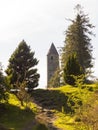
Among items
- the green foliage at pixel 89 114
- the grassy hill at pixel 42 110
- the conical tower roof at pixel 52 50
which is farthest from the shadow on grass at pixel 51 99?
the conical tower roof at pixel 52 50

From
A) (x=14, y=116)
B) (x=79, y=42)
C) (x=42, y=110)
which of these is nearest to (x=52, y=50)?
(x=79, y=42)

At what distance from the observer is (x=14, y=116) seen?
53.8 m

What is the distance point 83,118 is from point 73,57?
4031 cm

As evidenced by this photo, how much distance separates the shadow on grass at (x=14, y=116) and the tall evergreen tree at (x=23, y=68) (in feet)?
24.3

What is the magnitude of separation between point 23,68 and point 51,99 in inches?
307

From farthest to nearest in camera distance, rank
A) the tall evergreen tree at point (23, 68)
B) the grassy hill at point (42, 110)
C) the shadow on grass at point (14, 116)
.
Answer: the tall evergreen tree at point (23, 68), the shadow on grass at point (14, 116), the grassy hill at point (42, 110)

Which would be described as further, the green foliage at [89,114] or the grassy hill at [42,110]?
the grassy hill at [42,110]

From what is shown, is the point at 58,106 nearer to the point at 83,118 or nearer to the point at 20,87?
the point at 20,87

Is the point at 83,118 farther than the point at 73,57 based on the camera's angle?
No

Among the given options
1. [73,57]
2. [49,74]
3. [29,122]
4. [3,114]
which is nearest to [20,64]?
[73,57]

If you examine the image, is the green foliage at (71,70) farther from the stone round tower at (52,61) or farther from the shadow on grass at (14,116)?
the stone round tower at (52,61)

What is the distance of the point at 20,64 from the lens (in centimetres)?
6675

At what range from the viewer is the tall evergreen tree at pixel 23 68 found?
214ft

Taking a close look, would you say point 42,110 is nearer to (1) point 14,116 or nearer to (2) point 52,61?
(1) point 14,116
